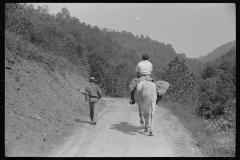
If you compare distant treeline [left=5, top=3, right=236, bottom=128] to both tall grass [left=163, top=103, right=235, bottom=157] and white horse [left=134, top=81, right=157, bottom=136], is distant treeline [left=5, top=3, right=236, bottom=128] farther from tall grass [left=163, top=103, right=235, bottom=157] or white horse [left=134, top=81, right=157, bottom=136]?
white horse [left=134, top=81, right=157, bottom=136]

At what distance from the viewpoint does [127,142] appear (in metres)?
7.01

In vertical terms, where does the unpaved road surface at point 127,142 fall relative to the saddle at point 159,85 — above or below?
below

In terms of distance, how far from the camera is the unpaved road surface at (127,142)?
615cm

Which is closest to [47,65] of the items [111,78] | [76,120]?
[76,120]

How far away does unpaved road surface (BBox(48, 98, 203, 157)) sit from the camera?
615cm

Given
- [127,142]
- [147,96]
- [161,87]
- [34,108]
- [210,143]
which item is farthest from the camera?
[34,108]

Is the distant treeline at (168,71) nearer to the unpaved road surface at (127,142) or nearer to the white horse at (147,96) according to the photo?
the unpaved road surface at (127,142)

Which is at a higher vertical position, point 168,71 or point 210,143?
point 168,71

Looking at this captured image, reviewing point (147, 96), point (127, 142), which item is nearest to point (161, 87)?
point (147, 96)

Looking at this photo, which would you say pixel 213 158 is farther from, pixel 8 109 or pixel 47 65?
pixel 47 65

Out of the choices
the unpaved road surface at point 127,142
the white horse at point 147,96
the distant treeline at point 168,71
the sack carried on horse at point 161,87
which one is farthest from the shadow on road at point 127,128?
the distant treeline at point 168,71

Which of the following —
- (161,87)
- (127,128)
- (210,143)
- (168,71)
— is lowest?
(210,143)

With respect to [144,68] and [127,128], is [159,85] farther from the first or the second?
[127,128]
